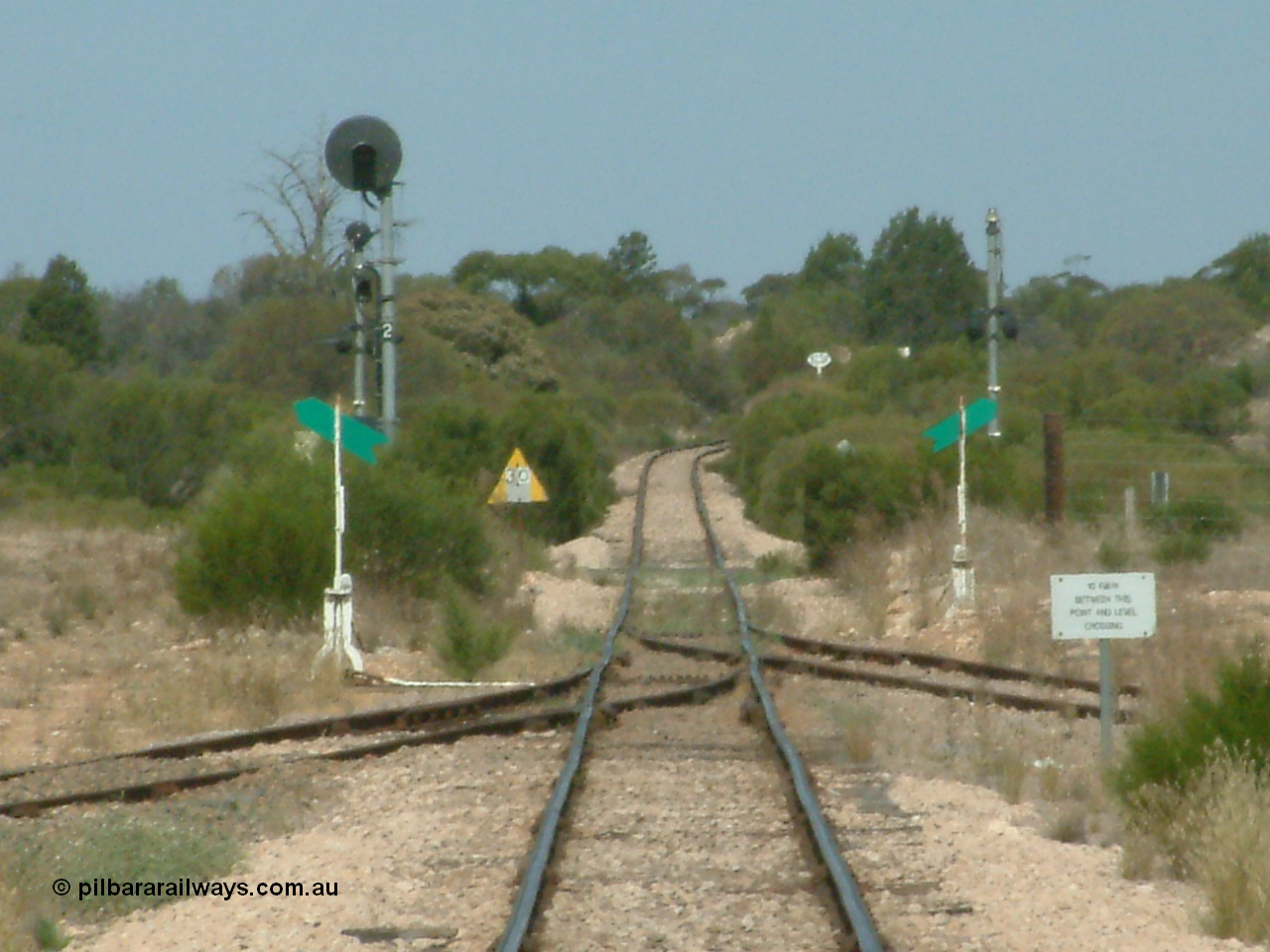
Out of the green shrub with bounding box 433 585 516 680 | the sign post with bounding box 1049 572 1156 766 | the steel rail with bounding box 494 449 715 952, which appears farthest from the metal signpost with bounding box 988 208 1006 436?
the sign post with bounding box 1049 572 1156 766

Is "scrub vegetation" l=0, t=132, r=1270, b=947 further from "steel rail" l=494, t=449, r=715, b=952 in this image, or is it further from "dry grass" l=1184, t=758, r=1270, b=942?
"steel rail" l=494, t=449, r=715, b=952

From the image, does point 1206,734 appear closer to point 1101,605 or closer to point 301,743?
point 1101,605

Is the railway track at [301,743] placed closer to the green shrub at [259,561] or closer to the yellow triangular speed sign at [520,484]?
the green shrub at [259,561]

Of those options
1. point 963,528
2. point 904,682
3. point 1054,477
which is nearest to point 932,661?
point 904,682

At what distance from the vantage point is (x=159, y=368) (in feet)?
260

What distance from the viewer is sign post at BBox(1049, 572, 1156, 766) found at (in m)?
11.0

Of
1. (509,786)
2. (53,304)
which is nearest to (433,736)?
(509,786)

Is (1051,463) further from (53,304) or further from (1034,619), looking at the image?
(53,304)

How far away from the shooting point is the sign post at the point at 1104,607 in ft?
36.1

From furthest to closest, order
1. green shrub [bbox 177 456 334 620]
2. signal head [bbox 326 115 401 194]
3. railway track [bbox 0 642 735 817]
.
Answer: green shrub [bbox 177 456 334 620] < signal head [bbox 326 115 401 194] < railway track [bbox 0 642 735 817]

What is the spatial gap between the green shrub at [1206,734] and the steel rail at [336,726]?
5709 millimetres

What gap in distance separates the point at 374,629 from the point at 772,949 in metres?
12.5

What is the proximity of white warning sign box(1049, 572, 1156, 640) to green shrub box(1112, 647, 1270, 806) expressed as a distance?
125cm

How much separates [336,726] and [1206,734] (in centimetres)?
629
